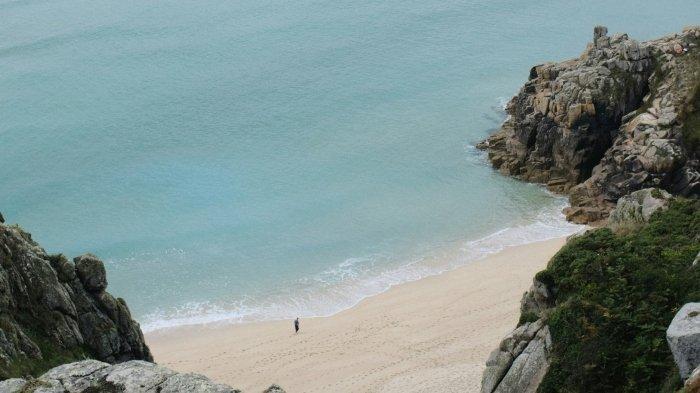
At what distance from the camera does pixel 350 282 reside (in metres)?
51.6

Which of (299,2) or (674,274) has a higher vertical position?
(299,2)

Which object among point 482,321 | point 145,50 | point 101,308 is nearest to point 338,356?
point 482,321

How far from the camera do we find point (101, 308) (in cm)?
3250

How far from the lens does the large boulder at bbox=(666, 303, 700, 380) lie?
72.3 ft

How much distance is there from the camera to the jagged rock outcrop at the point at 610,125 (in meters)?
51.4

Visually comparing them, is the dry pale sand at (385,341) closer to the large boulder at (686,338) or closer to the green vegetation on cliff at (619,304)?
the green vegetation on cliff at (619,304)

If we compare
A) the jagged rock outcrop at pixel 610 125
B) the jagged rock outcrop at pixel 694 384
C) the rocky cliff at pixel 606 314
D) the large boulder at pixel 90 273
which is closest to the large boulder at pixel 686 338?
the rocky cliff at pixel 606 314

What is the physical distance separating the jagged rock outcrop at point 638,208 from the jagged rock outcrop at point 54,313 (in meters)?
18.3

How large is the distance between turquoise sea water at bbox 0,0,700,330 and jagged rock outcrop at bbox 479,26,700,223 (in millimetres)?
2091

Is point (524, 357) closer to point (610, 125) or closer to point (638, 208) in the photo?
point (638, 208)

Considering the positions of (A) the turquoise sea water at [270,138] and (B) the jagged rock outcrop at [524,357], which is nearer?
(B) the jagged rock outcrop at [524,357]

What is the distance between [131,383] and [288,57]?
68.4 m

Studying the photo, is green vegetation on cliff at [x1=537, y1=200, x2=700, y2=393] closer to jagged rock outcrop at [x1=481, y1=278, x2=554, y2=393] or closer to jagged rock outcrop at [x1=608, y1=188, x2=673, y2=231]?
jagged rock outcrop at [x1=481, y1=278, x2=554, y2=393]

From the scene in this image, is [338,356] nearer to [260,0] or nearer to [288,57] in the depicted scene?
[288,57]
